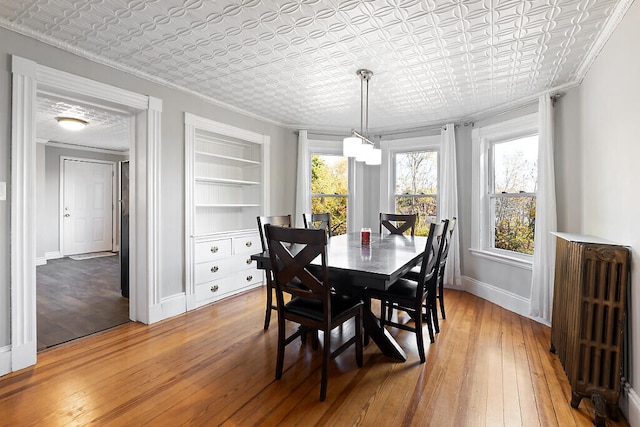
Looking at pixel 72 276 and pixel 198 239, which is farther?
pixel 72 276

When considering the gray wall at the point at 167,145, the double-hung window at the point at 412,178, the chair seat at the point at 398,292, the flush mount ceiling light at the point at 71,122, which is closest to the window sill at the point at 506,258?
the double-hung window at the point at 412,178

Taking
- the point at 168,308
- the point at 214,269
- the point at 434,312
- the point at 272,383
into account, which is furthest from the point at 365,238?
the point at 168,308

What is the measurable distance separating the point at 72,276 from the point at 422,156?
19.1 ft

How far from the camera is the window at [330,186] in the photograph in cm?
502

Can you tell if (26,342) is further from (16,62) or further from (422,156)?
(422,156)

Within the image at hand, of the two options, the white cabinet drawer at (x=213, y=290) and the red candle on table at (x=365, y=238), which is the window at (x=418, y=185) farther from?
the white cabinet drawer at (x=213, y=290)

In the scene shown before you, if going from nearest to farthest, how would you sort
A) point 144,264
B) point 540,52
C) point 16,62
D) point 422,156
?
1. point 16,62
2. point 540,52
3. point 144,264
4. point 422,156

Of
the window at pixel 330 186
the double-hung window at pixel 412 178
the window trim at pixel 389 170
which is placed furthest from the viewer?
the window at pixel 330 186

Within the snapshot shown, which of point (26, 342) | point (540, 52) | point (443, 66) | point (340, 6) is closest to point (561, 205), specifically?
point (540, 52)

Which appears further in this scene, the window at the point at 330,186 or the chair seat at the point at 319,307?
the window at the point at 330,186

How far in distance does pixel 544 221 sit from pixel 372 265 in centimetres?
224

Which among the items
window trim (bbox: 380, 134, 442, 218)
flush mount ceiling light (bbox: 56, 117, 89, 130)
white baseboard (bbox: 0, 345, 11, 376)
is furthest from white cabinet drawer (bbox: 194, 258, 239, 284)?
flush mount ceiling light (bbox: 56, 117, 89, 130)

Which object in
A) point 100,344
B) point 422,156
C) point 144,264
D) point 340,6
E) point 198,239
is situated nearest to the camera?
point 340,6

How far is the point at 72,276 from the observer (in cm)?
489
